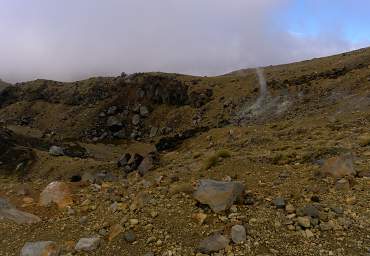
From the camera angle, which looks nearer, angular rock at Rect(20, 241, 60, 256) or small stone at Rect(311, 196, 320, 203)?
angular rock at Rect(20, 241, 60, 256)

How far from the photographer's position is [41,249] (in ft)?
34.0

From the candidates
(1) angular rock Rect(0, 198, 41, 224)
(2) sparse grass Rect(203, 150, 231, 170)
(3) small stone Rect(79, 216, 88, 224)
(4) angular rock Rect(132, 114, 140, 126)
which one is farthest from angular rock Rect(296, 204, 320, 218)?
(4) angular rock Rect(132, 114, 140, 126)

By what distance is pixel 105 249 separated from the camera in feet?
32.6

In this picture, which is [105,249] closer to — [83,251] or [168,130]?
[83,251]

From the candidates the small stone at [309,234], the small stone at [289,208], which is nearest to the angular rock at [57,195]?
the small stone at [289,208]

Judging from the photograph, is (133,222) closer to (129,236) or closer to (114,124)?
(129,236)

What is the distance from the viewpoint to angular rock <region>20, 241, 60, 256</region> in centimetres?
1026

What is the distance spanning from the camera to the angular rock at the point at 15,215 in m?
12.2

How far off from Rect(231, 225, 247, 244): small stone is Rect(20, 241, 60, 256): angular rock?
158 inches

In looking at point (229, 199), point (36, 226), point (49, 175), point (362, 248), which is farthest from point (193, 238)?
point (49, 175)

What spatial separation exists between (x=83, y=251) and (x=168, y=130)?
44.2 metres

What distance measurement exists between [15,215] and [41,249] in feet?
8.99

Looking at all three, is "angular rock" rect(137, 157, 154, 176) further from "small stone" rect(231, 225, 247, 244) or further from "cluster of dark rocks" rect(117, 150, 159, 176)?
"small stone" rect(231, 225, 247, 244)

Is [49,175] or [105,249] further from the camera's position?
[49,175]
